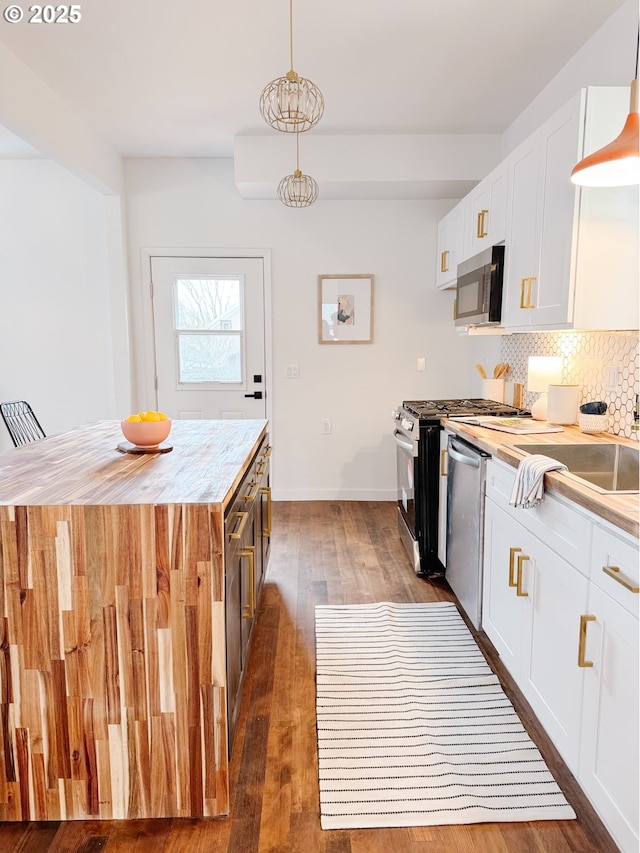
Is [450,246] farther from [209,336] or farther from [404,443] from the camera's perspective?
[209,336]

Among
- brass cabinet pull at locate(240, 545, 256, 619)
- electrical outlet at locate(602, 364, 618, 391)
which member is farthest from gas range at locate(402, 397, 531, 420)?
brass cabinet pull at locate(240, 545, 256, 619)

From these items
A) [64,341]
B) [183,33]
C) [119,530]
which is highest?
[183,33]

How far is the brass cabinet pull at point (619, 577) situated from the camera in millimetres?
1263

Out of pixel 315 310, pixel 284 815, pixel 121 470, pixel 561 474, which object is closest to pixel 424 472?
pixel 561 474

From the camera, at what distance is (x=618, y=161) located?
148 centimetres

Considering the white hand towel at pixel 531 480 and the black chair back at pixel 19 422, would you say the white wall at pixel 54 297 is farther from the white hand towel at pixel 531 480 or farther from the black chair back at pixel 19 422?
the white hand towel at pixel 531 480

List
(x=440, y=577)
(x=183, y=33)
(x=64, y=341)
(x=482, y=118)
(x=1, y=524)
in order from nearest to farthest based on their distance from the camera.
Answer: (x=1, y=524) → (x=183, y=33) → (x=440, y=577) → (x=482, y=118) → (x=64, y=341)

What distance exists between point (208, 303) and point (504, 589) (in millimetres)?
3355

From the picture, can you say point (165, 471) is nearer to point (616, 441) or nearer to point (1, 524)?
point (1, 524)

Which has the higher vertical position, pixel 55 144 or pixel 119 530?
pixel 55 144

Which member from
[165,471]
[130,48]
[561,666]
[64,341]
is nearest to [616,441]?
[561,666]

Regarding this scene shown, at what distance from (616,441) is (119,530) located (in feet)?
6.12

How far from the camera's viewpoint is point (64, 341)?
15.0 ft

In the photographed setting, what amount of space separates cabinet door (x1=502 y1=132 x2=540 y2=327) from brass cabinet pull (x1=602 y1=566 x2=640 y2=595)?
148 centimetres
